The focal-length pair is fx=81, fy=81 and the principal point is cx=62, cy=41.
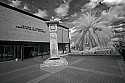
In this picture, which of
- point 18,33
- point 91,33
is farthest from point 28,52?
point 91,33

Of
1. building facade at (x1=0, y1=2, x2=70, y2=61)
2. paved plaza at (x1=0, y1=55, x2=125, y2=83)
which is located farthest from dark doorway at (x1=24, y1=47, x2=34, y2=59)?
paved plaza at (x1=0, y1=55, x2=125, y2=83)

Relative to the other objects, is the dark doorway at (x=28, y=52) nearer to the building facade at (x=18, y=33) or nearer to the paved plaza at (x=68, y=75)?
the building facade at (x=18, y=33)

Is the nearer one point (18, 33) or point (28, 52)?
point (18, 33)

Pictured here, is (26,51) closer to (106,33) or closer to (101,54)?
(101,54)

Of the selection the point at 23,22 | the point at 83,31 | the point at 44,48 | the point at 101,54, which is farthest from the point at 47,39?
the point at 101,54

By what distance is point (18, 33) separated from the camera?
14.4m

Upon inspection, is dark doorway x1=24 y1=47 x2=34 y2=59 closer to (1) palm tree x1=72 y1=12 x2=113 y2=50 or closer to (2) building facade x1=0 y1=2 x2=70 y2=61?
(2) building facade x1=0 y1=2 x2=70 y2=61

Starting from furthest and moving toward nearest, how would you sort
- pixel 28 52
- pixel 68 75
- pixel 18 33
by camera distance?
pixel 28 52, pixel 18 33, pixel 68 75

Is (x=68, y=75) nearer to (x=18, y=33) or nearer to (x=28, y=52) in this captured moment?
(x=18, y=33)

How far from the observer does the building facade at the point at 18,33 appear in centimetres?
1282

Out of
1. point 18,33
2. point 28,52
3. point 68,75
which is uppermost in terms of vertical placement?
point 18,33

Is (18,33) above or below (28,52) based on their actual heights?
above

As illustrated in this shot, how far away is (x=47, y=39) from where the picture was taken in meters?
21.0

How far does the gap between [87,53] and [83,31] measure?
4.72 metres
